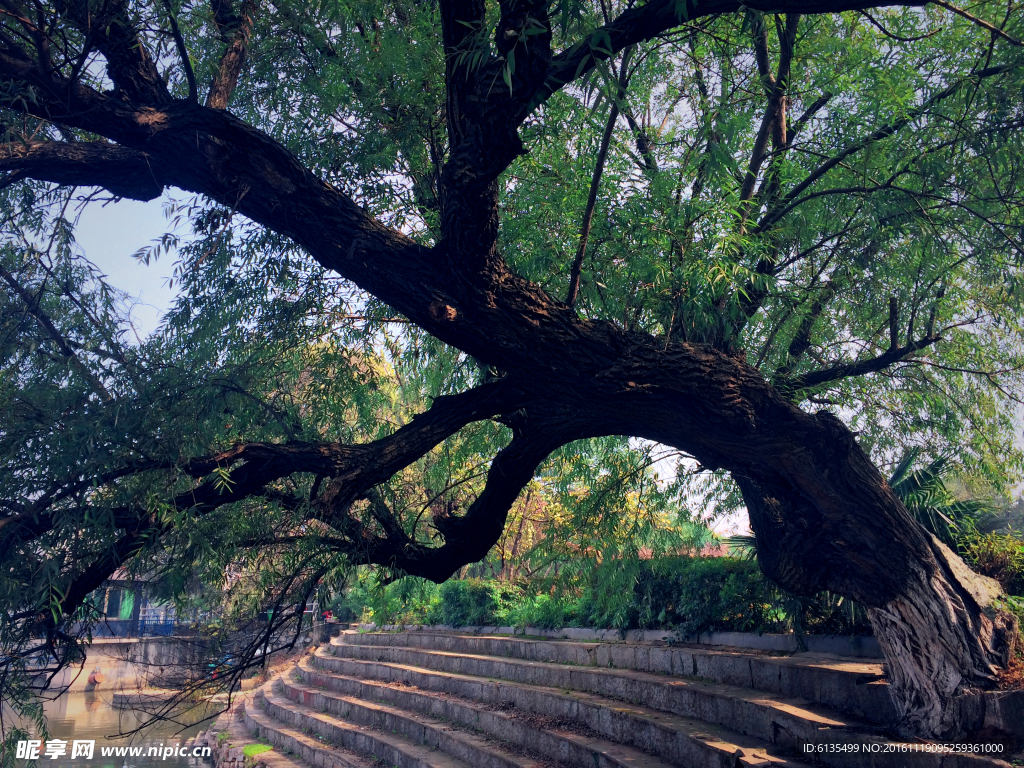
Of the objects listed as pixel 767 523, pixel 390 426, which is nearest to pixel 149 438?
pixel 390 426

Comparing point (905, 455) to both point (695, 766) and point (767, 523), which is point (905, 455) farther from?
point (695, 766)

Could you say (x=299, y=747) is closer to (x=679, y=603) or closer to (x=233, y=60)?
(x=679, y=603)

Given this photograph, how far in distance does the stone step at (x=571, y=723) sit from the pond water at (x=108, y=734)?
3.41 metres

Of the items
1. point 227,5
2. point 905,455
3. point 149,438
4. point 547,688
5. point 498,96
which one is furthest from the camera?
point 547,688

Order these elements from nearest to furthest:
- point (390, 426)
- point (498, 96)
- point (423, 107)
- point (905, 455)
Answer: point (498, 96), point (423, 107), point (390, 426), point (905, 455)

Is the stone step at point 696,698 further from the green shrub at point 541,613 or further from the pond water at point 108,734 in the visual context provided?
the pond water at point 108,734

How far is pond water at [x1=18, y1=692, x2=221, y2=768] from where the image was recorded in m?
13.5

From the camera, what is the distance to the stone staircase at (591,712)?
205 inches

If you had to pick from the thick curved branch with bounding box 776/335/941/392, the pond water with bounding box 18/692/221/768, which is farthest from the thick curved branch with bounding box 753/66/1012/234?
the pond water with bounding box 18/692/221/768

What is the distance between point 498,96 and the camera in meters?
3.66

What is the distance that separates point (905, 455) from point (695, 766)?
3589 mm

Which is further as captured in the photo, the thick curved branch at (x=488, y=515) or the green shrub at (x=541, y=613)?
the green shrub at (x=541, y=613)

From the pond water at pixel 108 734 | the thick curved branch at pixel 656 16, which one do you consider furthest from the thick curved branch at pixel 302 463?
the pond water at pixel 108 734

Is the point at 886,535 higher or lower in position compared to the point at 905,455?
lower
